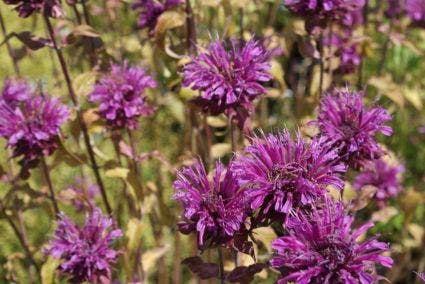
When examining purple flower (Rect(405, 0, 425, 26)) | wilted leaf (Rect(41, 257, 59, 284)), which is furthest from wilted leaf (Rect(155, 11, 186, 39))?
purple flower (Rect(405, 0, 425, 26))

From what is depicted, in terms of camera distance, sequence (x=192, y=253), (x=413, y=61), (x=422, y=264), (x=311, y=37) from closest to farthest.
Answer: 1. (x=311, y=37)
2. (x=192, y=253)
3. (x=422, y=264)
4. (x=413, y=61)

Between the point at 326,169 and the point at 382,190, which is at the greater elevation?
the point at 326,169

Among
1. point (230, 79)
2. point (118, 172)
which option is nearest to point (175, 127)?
point (118, 172)

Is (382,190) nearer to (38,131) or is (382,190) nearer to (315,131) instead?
(315,131)

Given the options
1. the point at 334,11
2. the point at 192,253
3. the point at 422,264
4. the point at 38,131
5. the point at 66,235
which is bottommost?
the point at 422,264

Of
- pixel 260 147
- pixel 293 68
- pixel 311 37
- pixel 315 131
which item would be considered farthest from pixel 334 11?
pixel 293 68

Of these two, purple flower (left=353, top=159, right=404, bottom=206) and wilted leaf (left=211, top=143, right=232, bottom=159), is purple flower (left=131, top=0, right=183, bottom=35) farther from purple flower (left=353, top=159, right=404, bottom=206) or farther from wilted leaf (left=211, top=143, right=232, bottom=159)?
purple flower (left=353, top=159, right=404, bottom=206)

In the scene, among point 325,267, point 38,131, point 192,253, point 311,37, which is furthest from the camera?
point 192,253
